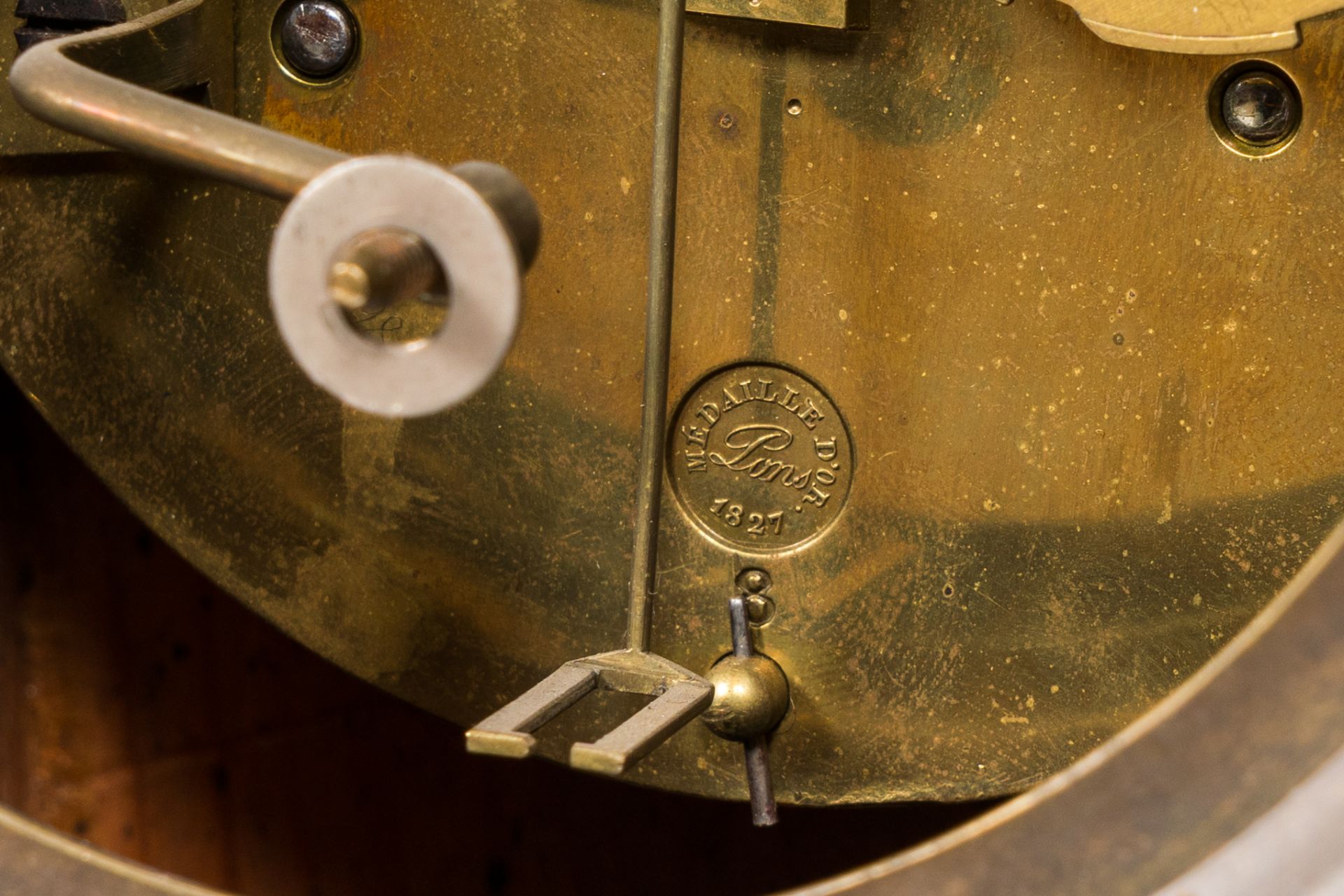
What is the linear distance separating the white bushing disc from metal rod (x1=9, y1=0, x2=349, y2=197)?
50 millimetres

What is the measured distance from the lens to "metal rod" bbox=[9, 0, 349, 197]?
489mm

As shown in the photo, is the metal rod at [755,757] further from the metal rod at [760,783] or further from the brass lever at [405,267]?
the brass lever at [405,267]

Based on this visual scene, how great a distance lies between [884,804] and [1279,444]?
27 centimetres

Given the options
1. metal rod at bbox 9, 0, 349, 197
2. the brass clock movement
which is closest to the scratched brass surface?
the brass clock movement

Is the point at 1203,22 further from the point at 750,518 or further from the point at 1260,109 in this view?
the point at 750,518

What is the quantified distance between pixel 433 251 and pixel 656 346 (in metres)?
0.27

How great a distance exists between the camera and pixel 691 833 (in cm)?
115

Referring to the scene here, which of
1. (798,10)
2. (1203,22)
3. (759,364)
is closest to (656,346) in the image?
(759,364)

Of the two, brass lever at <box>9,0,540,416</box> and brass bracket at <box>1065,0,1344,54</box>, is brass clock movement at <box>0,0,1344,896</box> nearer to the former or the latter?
brass bracket at <box>1065,0,1344,54</box>

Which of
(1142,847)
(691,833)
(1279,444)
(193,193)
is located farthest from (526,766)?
(1142,847)

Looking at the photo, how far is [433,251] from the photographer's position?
1.42 feet

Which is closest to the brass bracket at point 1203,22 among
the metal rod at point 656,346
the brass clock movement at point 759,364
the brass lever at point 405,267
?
the brass clock movement at point 759,364

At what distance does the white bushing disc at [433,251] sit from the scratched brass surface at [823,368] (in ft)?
0.99

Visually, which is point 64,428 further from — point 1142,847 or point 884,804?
point 1142,847
